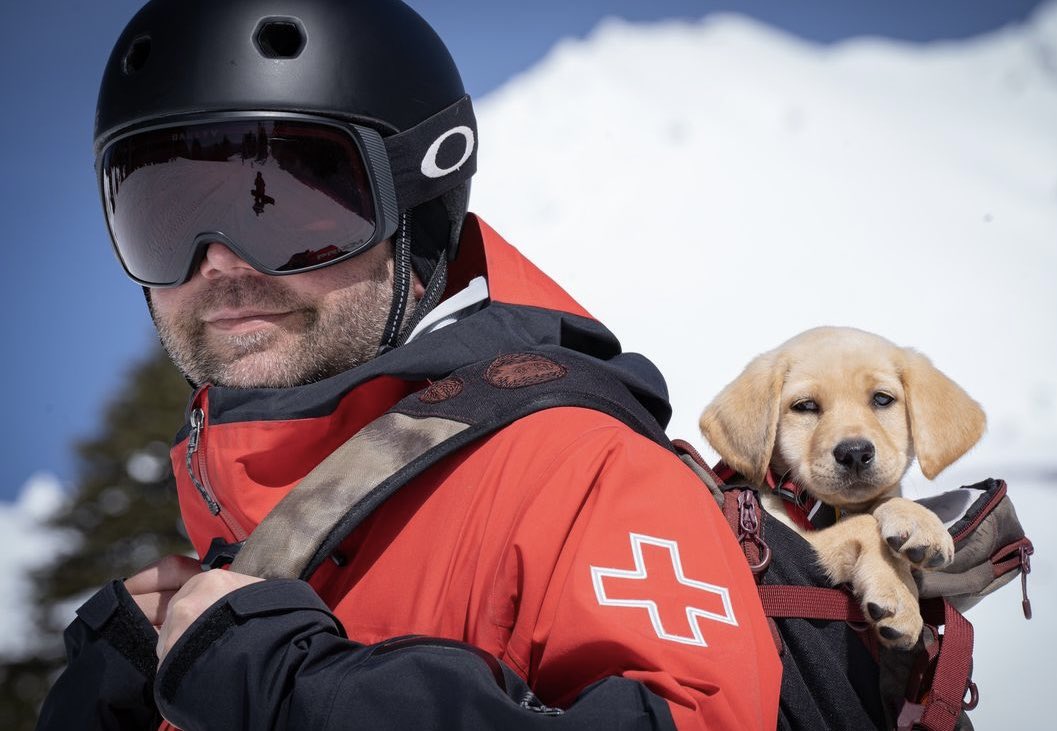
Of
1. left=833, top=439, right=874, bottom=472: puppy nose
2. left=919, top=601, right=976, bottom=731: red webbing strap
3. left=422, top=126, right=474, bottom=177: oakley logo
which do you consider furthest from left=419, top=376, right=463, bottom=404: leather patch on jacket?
left=833, top=439, right=874, bottom=472: puppy nose

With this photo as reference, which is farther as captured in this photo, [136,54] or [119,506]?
[119,506]

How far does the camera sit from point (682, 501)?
6.01ft

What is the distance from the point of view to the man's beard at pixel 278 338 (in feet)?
7.82

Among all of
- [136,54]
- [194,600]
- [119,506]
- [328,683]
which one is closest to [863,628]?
[328,683]

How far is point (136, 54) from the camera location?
8.85 feet

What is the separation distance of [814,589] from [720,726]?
28.2 inches

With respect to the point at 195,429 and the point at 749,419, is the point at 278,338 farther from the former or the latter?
the point at 749,419

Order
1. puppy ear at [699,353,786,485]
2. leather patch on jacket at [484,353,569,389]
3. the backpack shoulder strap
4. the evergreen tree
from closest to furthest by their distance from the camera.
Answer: the backpack shoulder strap → leather patch on jacket at [484,353,569,389] → puppy ear at [699,353,786,485] → the evergreen tree

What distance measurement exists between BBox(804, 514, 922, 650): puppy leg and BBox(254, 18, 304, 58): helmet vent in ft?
5.83

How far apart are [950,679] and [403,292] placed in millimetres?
1520

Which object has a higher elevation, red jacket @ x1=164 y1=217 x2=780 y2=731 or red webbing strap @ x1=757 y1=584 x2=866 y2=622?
red jacket @ x1=164 y1=217 x2=780 y2=731

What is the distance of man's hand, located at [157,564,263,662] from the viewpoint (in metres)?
1.73

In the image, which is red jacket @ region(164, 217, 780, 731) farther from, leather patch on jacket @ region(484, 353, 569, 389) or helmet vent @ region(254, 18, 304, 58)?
helmet vent @ region(254, 18, 304, 58)

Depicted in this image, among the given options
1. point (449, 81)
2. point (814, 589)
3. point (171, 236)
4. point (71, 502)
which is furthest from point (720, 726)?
point (71, 502)
